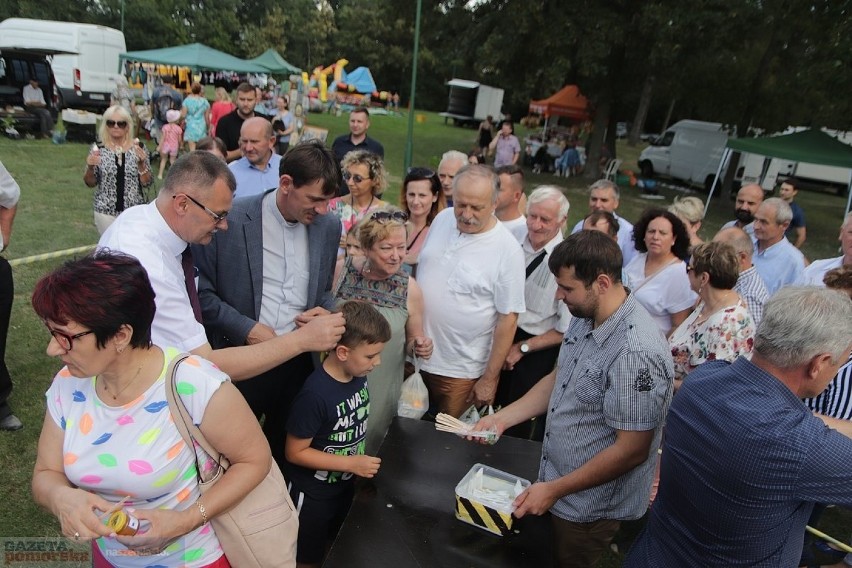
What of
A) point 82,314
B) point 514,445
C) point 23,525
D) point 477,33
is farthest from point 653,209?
point 477,33

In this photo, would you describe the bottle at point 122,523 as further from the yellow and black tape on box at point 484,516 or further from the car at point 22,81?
the car at point 22,81

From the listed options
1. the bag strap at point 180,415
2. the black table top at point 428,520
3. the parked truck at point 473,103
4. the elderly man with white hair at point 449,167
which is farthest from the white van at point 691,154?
the bag strap at point 180,415

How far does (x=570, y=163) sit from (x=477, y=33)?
566cm

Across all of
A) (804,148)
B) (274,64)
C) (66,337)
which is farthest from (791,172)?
(66,337)

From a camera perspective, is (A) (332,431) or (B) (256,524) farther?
(A) (332,431)

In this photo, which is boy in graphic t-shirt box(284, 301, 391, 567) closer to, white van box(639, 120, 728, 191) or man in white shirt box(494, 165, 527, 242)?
man in white shirt box(494, 165, 527, 242)

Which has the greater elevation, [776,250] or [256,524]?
[776,250]

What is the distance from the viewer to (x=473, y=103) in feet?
123

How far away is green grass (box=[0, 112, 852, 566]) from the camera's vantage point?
11.3 ft

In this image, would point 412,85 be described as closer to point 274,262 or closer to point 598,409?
point 274,262

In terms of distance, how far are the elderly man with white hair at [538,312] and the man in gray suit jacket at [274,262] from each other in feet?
4.52

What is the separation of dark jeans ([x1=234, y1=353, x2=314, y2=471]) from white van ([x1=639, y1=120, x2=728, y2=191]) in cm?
2009

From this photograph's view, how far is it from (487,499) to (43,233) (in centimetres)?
800

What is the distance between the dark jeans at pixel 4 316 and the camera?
12.3 ft
